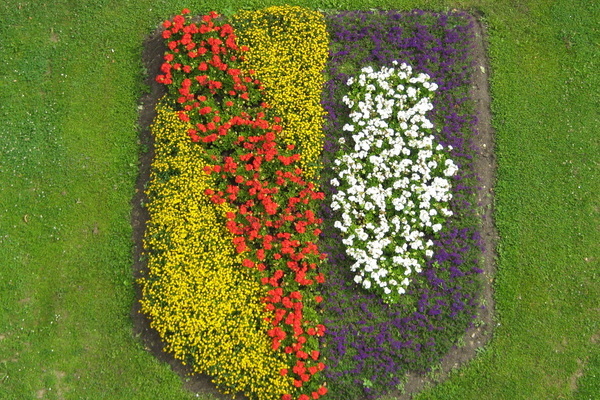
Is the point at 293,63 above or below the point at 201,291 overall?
above

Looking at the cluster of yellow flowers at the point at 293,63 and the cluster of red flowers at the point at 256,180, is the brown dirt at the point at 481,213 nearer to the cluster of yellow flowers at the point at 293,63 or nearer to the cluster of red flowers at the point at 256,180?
the cluster of red flowers at the point at 256,180

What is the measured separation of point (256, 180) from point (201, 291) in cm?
215

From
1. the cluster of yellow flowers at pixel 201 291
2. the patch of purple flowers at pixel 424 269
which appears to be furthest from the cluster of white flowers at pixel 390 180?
the cluster of yellow flowers at pixel 201 291

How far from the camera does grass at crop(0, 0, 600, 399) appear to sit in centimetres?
875

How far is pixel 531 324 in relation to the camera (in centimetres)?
884

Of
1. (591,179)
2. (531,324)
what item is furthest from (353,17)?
(531,324)

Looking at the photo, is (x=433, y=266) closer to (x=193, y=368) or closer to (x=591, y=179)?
(x=591, y=179)

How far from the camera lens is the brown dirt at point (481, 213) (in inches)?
338

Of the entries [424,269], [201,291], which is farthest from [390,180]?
[201,291]

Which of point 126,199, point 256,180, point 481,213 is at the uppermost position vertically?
point 256,180

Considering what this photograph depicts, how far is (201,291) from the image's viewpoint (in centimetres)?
845

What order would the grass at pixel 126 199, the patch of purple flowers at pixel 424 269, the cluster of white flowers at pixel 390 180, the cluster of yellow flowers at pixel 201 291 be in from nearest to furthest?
1. the cluster of yellow flowers at pixel 201 291
2. the patch of purple flowers at pixel 424 269
3. the cluster of white flowers at pixel 390 180
4. the grass at pixel 126 199

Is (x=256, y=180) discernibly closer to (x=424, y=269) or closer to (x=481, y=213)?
(x=424, y=269)

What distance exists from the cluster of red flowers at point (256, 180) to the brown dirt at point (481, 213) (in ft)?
2.36
